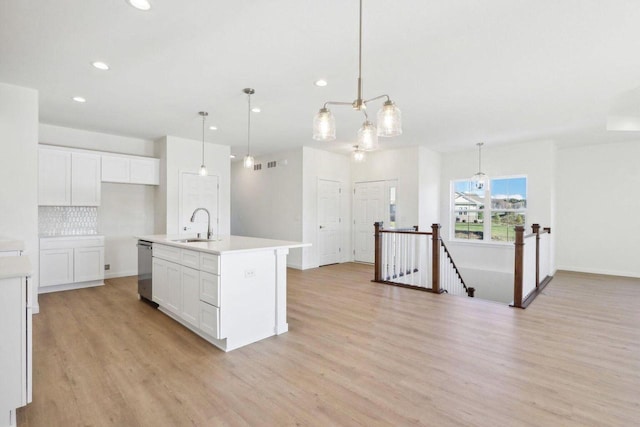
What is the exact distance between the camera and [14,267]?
1.87m

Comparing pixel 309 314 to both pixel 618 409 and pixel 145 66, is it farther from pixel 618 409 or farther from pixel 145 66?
pixel 145 66

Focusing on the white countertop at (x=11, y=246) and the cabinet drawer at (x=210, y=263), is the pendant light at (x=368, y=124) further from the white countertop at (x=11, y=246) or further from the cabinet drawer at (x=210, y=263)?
the white countertop at (x=11, y=246)

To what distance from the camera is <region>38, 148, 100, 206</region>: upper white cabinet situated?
4988mm

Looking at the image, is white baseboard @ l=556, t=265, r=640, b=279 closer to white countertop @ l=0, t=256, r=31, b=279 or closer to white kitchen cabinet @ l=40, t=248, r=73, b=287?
white countertop @ l=0, t=256, r=31, b=279

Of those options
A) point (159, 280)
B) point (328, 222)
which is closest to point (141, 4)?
point (159, 280)

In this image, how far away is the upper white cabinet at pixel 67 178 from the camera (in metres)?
4.99

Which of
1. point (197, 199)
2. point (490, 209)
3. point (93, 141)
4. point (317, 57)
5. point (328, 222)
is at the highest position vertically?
point (317, 57)

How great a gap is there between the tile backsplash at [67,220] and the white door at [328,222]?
4391 mm

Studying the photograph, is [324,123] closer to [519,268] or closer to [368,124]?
[368,124]

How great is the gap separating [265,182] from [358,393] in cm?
623

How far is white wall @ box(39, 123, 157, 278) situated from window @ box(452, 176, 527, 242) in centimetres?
692

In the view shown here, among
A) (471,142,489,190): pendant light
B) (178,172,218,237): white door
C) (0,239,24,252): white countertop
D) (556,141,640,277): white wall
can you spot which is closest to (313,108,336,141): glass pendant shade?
(0,239,24,252): white countertop

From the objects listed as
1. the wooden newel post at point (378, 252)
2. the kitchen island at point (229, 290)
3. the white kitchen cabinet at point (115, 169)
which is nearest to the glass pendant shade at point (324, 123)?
the kitchen island at point (229, 290)

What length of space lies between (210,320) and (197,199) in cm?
405
